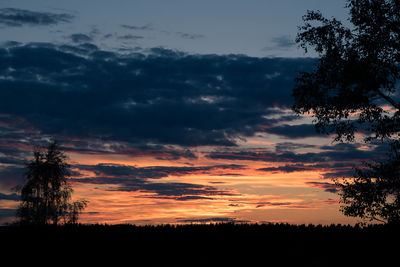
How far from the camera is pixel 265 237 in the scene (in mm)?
16281

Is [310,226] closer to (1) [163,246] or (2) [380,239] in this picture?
(2) [380,239]

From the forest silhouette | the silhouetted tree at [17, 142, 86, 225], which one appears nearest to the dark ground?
the forest silhouette

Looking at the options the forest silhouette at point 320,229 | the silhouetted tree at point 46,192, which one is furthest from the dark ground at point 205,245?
the silhouetted tree at point 46,192

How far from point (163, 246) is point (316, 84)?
39.4 feet

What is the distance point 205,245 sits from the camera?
1586cm

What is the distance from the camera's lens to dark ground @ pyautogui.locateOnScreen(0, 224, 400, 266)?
14438 mm

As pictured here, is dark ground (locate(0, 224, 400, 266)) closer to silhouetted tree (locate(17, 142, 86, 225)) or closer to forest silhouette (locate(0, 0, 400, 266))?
forest silhouette (locate(0, 0, 400, 266))

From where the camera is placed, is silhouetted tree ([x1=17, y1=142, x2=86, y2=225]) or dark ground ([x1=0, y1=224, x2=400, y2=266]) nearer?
dark ground ([x1=0, y1=224, x2=400, y2=266])

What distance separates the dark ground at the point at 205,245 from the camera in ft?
47.4

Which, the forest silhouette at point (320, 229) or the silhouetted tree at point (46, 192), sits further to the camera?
the silhouetted tree at point (46, 192)

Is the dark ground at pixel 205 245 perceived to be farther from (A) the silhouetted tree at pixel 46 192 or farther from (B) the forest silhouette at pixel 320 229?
(A) the silhouetted tree at pixel 46 192

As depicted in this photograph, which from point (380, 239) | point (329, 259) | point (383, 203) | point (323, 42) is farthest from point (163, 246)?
point (323, 42)

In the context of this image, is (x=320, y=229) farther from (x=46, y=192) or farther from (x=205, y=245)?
(x=46, y=192)

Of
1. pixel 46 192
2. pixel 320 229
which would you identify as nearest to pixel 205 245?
pixel 320 229
